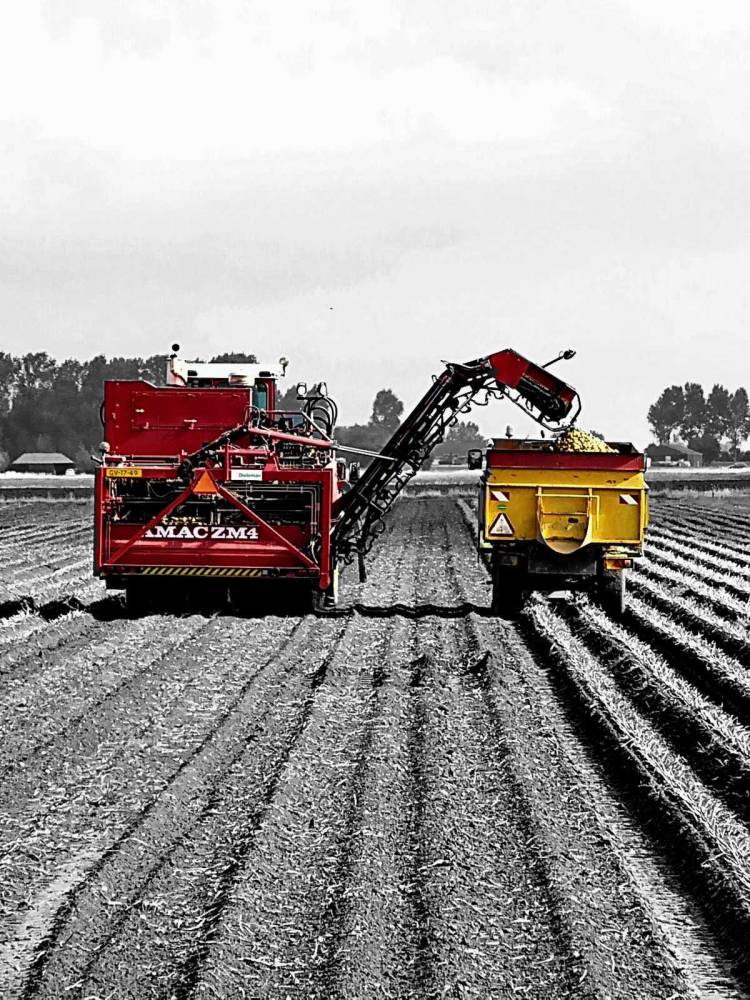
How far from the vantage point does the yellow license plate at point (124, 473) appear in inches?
556

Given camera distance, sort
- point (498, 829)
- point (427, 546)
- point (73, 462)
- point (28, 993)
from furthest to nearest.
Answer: point (73, 462) < point (427, 546) < point (498, 829) < point (28, 993)

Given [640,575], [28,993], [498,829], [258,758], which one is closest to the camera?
[28,993]

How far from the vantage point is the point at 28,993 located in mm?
4898

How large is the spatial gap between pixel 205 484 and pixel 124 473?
2.94 feet

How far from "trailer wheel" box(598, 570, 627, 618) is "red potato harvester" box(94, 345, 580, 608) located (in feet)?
6.62

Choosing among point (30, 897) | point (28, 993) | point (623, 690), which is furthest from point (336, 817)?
point (623, 690)

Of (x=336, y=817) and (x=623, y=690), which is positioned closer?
(x=336, y=817)

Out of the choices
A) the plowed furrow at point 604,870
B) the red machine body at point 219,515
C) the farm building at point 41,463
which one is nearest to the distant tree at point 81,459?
the farm building at point 41,463

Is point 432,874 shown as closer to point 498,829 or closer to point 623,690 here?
point 498,829

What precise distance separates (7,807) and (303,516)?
23.8 ft

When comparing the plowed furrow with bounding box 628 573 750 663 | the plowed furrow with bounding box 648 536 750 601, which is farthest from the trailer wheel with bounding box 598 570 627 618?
the plowed furrow with bounding box 648 536 750 601

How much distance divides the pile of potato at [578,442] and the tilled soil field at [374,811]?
2.44 metres

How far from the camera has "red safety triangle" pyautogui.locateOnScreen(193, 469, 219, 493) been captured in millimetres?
14047

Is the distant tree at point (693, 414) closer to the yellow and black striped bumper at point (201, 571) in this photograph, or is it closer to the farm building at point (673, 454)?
the farm building at point (673, 454)
